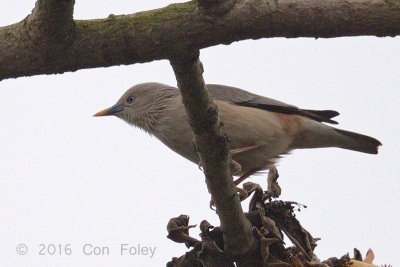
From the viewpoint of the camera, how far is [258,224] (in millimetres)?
4594

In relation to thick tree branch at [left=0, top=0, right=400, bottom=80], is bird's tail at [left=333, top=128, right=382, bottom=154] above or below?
above

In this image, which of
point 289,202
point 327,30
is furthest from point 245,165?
point 327,30

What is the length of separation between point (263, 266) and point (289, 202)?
560 millimetres

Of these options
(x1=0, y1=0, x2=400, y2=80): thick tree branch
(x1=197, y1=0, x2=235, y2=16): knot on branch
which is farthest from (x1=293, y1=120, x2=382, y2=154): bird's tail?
(x1=197, y1=0, x2=235, y2=16): knot on branch

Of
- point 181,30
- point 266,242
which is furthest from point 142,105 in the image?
point 181,30

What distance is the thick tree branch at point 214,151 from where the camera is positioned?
11.1ft

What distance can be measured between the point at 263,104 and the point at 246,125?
65 cm

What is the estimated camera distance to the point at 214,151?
12.9 feet

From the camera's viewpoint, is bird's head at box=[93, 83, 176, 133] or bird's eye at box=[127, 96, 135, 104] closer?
bird's head at box=[93, 83, 176, 133]

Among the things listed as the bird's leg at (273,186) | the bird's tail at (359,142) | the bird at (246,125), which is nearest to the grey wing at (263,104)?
the bird at (246,125)

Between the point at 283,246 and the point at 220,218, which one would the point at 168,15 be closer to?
the point at 220,218

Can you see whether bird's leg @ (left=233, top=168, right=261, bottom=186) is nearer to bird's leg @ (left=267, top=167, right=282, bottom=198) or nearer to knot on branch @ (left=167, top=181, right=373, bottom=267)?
bird's leg @ (left=267, top=167, right=282, bottom=198)

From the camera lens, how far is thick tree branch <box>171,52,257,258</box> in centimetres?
338

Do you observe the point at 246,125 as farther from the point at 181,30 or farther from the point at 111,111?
the point at 181,30
